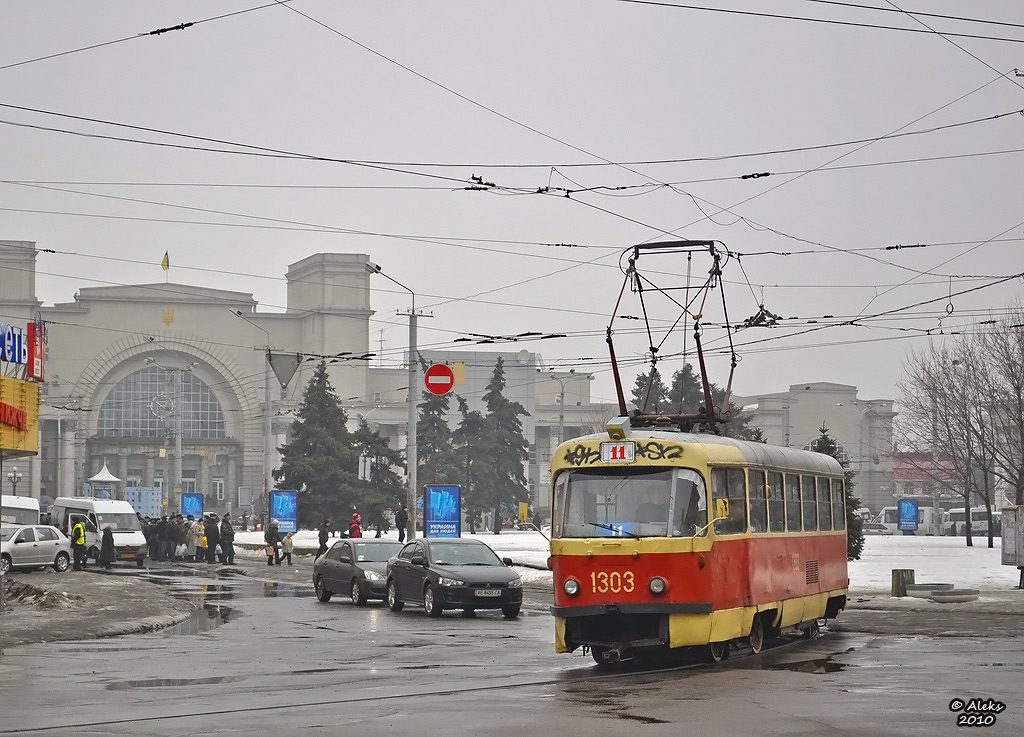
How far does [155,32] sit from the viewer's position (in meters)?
19.2

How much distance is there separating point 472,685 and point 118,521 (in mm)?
39269

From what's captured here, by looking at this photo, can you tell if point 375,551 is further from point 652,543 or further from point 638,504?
point 652,543

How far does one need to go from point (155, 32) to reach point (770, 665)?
1097cm

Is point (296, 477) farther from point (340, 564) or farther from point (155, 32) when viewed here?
point (155, 32)

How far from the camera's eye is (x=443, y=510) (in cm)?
4191

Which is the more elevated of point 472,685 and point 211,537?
point 211,537

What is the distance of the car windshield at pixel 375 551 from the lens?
3028 centimetres

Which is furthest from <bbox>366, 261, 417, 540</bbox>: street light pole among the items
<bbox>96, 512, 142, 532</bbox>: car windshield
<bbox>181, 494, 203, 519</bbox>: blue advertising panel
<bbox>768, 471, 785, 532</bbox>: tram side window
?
<bbox>181, 494, 203, 519</bbox>: blue advertising panel

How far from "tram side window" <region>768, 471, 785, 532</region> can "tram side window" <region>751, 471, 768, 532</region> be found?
209mm

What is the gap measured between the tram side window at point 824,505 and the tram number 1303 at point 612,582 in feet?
20.1

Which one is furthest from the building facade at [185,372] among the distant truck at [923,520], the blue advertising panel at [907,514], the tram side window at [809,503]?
the tram side window at [809,503]

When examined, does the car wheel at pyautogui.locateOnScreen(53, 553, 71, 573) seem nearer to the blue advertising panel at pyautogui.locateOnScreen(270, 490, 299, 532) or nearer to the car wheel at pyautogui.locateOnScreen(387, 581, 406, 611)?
the blue advertising panel at pyautogui.locateOnScreen(270, 490, 299, 532)

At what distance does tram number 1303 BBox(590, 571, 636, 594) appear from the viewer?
15.6 meters

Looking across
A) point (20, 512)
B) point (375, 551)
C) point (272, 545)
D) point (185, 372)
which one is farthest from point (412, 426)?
point (185, 372)
